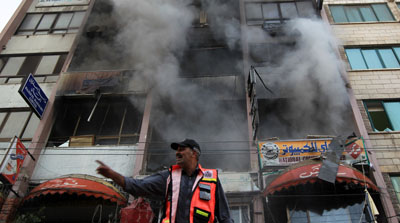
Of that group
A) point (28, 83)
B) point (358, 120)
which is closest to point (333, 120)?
point (358, 120)

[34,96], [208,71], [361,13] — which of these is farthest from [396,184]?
[34,96]

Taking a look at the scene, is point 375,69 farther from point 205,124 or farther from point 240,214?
point 240,214

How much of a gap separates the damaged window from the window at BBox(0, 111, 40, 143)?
2.48 feet

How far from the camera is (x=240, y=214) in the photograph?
29.5ft

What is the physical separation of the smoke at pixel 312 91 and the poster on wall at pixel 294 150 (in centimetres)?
181

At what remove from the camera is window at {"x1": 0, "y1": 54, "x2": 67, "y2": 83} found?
1313 centimetres

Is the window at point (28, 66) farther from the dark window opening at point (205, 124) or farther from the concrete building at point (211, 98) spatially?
the dark window opening at point (205, 124)

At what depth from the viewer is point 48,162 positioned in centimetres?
1045

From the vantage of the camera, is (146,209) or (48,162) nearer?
(146,209)

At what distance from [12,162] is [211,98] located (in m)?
7.27

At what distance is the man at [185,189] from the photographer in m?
2.61

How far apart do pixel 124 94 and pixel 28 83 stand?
334 centimetres

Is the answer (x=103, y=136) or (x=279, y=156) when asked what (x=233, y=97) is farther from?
(x=103, y=136)

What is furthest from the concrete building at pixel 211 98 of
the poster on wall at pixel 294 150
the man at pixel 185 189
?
the man at pixel 185 189
